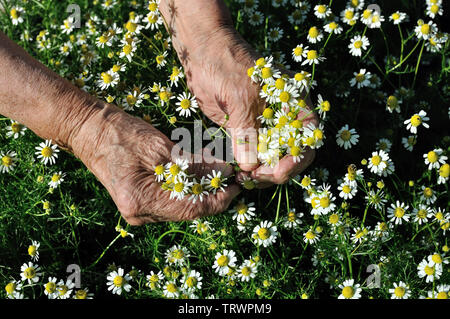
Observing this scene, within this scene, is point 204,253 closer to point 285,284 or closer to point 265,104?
point 285,284

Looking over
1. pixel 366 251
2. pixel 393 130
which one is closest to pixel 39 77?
pixel 366 251

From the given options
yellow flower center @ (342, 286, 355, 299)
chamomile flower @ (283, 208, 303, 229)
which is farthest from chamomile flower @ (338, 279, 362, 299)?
chamomile flower @ (283, 208, 303, 229)

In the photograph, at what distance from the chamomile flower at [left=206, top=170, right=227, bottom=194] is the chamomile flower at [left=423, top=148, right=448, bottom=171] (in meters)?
1.05

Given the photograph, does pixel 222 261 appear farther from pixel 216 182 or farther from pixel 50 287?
pixel 50 287

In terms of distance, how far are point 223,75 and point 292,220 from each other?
78 centimetres

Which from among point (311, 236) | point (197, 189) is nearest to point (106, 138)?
point (197, 189)

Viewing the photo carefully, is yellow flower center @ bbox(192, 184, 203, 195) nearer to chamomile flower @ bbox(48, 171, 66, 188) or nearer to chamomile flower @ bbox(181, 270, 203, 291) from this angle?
chamomile flower @ bbox(181, 270, 203, 291)

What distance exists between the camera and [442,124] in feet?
8.69

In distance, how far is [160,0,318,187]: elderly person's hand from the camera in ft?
6.44

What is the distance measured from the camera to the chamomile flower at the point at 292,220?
2.14 meters

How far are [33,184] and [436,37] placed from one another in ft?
8.05

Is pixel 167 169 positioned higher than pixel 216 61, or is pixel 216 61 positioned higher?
pixel 216 61

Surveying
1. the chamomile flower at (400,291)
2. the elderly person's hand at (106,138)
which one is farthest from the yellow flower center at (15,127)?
the chamomile flower at (400,291)

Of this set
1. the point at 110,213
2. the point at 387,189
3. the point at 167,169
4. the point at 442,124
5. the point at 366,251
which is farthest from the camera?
the point at 442,124
